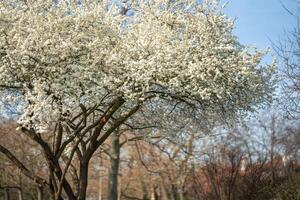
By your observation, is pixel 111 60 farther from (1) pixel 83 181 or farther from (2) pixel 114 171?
(2) pixel 114 171

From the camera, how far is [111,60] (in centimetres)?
1155

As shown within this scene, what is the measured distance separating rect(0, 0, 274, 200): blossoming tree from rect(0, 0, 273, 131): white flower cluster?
0.02m

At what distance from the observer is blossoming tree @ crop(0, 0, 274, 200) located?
11.1 m

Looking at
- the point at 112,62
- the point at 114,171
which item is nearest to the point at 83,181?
the point at 112,62

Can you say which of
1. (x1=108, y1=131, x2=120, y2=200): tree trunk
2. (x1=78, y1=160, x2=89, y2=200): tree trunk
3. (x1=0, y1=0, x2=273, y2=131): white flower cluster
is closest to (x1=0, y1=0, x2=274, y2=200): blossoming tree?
(x1=0, y1=0, x2=273, y2=131): white flower cluster

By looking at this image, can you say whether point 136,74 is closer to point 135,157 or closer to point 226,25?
point 226,25

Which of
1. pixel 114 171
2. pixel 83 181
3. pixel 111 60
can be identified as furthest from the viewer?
pixel 114 171

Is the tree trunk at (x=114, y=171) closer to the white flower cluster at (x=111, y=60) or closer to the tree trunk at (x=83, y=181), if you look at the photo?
the tree trunk at (x=83, y=181)

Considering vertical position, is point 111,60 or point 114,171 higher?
point 111,60

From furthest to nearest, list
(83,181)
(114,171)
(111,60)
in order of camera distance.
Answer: (114,171), (83,181), (111,60)

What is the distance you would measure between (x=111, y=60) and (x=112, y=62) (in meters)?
0.08

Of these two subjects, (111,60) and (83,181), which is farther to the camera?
(83,181)

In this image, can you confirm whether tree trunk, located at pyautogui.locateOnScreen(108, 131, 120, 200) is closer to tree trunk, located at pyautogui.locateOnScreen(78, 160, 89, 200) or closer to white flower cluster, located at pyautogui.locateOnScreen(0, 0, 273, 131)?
tree trunk, located at pyautogui.locateOnScreen(78, 160, 89, 200)

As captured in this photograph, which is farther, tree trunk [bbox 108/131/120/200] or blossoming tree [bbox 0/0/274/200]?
tree trunk [bbox 108/131/120/200]
